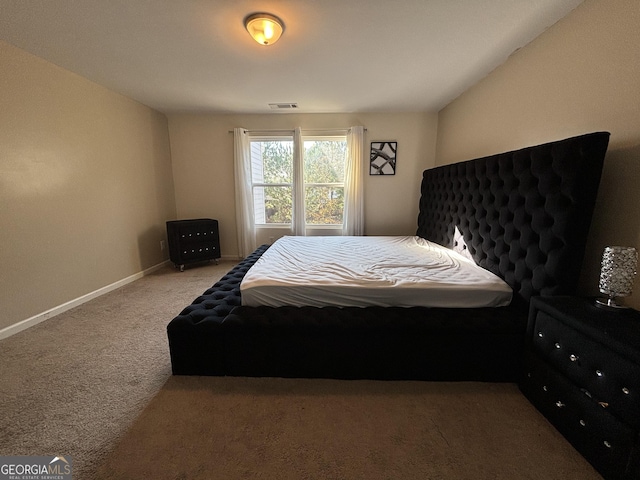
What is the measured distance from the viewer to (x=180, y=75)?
2.47 m

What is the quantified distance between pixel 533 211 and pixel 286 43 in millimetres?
2225

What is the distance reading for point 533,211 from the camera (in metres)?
1.54

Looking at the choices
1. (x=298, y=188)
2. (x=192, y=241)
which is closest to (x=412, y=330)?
(x=298, y=188)

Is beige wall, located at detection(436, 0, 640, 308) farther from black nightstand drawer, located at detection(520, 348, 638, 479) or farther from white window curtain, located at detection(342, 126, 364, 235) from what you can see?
white window curtain, located at detection(342, 126, 364, 235)

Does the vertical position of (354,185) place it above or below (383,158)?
below

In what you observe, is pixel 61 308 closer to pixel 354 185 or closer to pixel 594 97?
pixel 354 185

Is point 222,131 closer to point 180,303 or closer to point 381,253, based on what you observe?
point 180,303

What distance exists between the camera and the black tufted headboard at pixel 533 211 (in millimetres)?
1277

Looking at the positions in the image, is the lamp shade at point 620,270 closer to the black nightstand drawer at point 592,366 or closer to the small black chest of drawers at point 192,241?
the black nightstand drawer at point 592,366

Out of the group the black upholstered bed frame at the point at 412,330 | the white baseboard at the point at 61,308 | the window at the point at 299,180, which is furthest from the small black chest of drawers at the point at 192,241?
the black upholstered bed frame at the point at 412,330

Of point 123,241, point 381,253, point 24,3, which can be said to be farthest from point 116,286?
point 381,253

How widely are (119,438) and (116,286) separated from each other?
246 centimetres

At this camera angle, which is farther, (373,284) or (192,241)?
(192,241)

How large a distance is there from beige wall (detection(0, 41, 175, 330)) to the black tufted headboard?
4.00 meters
